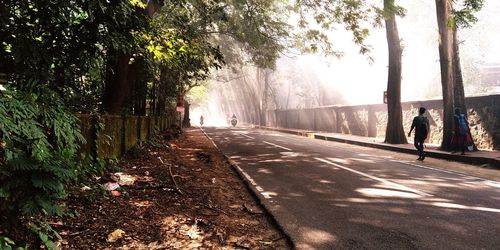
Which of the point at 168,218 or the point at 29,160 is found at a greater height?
the point at 29,160

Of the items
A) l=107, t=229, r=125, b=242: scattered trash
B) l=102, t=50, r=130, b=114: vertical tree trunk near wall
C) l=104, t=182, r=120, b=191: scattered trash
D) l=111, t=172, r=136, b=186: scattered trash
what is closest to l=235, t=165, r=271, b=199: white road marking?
l=111, t=172, r=136, b=186: scattered trash

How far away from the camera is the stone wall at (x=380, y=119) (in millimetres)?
15320

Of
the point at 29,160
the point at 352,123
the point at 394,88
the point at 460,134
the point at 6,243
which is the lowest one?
the point at 6,243

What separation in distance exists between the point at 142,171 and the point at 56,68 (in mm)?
4046

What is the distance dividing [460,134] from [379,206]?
10.0m

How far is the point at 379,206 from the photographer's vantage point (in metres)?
5.61

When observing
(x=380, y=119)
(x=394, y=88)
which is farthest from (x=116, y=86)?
(x=380, y=119)

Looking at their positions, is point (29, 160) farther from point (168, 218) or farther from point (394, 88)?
point (394, 88)

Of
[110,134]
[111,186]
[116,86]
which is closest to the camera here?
[111,186]

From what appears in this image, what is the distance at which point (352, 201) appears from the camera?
597cm

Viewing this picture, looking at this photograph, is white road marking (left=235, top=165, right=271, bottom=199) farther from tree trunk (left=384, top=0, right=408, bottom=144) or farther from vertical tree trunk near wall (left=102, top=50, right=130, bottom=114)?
tree trunk (left=384, top=0, right=408, bottom=144)

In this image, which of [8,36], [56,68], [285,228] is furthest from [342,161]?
[8,36]

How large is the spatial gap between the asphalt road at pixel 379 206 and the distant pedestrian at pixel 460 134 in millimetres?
4887

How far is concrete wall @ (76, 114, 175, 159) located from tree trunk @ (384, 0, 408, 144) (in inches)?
524
